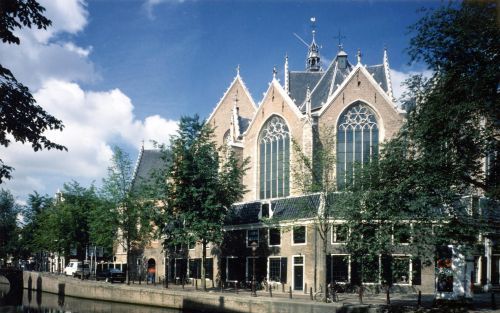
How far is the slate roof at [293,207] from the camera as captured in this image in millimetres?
34625

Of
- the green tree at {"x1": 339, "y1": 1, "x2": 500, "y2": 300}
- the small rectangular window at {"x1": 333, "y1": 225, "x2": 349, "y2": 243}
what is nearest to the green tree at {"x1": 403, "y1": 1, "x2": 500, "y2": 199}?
the green tree at {"x1": 339, "y1": 1, "x2": 500, "y2": 300}

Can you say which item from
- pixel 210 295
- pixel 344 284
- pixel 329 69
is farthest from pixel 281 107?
pixel 210 295

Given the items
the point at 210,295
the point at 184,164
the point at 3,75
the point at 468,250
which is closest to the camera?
the point at 3,75

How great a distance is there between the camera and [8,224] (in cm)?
8081

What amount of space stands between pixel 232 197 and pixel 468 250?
58.0ft

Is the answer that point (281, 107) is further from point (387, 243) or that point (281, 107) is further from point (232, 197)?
point (387, 243)

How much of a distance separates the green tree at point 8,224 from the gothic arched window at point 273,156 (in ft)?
151

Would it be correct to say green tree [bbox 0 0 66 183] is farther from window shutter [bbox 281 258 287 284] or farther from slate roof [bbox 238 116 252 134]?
slate roof [bbox 238 116 252 134]

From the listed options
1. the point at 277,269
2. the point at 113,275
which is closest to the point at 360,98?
the point at 277,269

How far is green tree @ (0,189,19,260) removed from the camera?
74500 mm

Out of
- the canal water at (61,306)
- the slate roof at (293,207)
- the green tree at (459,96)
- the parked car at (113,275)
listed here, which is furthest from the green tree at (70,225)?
the green tree at (459,96)

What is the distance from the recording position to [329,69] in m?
48.4

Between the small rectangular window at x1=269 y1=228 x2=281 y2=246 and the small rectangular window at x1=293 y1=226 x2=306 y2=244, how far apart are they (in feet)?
5.67

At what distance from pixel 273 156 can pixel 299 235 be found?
11.2 meters
